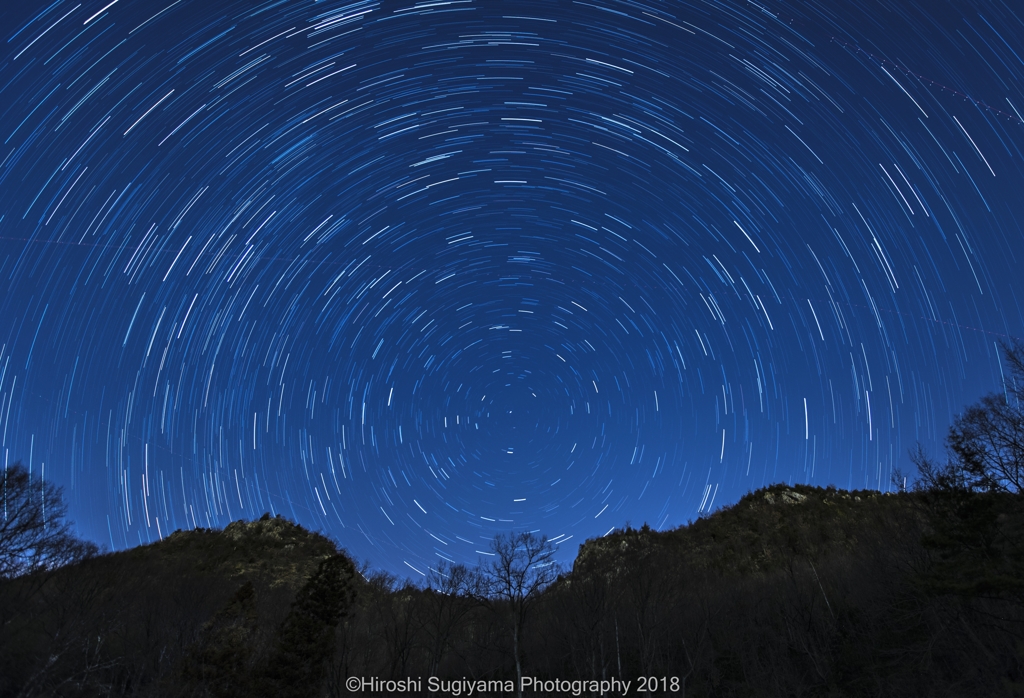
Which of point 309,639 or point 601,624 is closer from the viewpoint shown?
point 309,639

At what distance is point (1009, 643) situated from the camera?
2777 centimetres

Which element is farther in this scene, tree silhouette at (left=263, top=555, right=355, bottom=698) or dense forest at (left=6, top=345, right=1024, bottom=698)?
tree silhouette at (left=263, top=555, right=355, bottom=698)

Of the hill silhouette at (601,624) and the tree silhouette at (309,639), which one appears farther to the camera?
the tree silhouette at (309,639)

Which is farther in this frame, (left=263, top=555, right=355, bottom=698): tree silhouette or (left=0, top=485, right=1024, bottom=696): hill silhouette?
(left=263, top=555, right=355, bottom=698): tree silhouette

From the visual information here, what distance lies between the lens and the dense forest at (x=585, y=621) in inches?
1067

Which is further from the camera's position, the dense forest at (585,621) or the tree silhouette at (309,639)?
the tree silhouette at (309,639)

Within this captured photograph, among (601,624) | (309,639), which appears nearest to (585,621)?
(601,624)

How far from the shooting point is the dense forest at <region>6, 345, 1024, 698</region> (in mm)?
27094

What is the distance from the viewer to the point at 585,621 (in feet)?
128

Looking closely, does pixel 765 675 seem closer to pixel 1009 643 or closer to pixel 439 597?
pixel 1009 643

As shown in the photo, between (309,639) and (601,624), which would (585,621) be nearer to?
(601,624)

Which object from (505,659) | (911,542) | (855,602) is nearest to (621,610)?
(505,659)

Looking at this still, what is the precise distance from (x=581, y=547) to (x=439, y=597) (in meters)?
30.8

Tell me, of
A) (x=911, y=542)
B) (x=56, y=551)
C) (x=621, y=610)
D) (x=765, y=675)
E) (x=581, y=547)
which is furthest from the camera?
(x=581, y=547)
